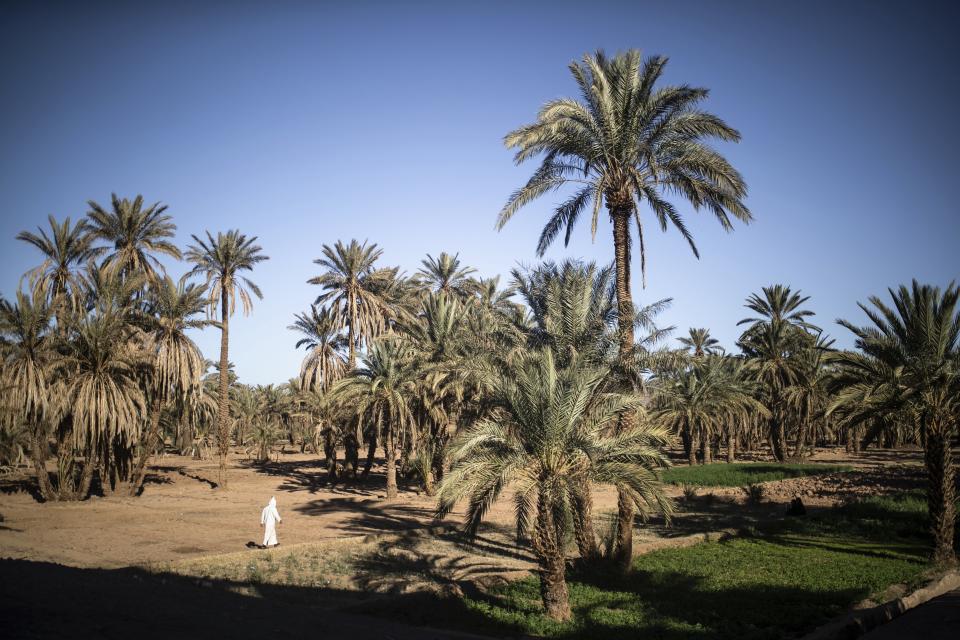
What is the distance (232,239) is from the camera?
35719mm

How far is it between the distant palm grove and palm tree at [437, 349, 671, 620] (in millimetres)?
49

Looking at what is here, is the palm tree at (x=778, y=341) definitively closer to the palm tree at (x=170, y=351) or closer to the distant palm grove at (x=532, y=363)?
the distant palm grove at (x=532, y=363)

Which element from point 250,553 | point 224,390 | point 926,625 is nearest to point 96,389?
point 224,390

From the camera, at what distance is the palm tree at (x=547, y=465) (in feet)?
39.0

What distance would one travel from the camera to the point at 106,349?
2666cm

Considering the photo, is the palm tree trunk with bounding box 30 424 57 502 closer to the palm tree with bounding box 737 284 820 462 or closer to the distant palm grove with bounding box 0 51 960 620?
the distant palm grove with bounding box 0 51 960 620

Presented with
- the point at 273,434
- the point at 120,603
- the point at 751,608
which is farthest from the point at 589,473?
the point at 273,434

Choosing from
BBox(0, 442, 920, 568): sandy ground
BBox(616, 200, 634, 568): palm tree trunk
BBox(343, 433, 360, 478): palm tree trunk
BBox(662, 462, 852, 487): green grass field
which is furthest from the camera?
BBox(343, 433, 360, 478): palm tree trunk

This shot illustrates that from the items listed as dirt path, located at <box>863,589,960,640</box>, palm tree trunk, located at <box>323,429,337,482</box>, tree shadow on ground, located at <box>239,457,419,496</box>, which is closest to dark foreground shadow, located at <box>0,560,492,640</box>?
dirt path, located at <box>863,589,960,640</box>

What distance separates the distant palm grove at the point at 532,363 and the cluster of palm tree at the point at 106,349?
119mm

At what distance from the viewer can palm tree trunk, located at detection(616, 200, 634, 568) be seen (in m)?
15.3

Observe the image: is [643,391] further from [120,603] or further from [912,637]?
[120,603]

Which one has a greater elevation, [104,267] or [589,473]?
[104,267]

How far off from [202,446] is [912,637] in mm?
67346
